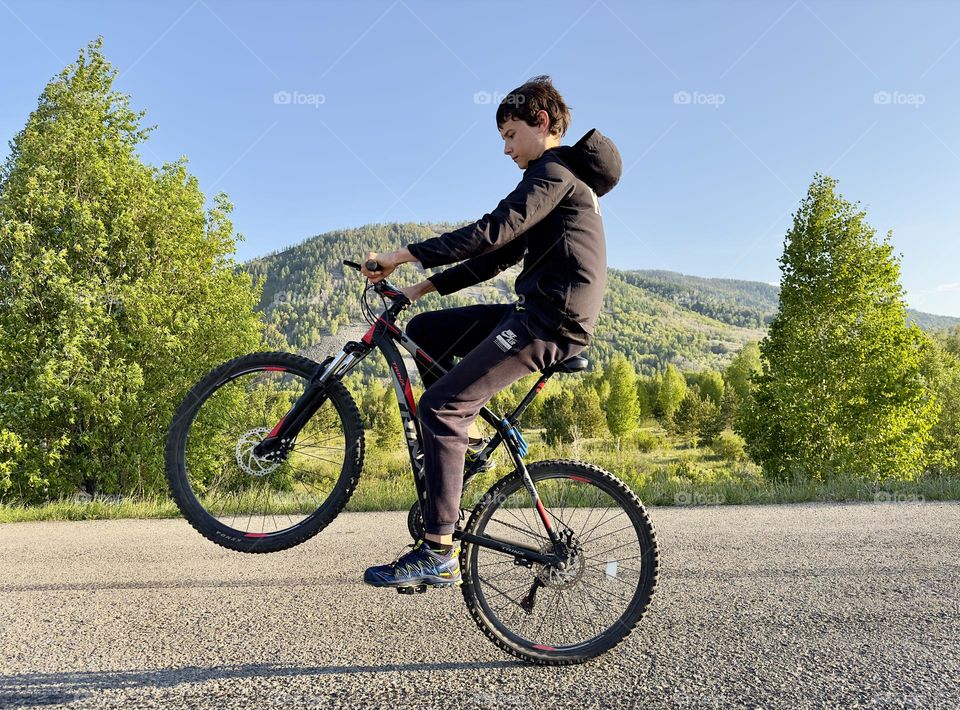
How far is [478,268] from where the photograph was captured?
12.6 feet

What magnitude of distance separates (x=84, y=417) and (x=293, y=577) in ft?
61.6

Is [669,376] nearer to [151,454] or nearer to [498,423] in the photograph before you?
[151,454]

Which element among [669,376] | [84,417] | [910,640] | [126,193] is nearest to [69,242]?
[126,193]

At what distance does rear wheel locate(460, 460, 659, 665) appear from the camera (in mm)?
3301

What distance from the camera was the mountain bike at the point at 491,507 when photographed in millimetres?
3295

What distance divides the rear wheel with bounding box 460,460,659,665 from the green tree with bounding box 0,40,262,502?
16.9 m

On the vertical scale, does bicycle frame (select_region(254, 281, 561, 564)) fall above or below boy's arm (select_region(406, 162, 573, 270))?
below

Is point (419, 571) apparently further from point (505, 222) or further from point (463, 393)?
point (505, 222)

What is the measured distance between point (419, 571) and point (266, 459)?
1.10 metres

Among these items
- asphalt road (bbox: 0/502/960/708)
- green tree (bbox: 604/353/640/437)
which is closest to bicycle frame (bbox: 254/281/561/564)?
asphalt road (bbox: 0/502/960/708)

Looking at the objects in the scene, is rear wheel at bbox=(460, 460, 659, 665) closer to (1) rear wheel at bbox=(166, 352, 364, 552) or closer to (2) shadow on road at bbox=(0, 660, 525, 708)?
(2) shadow on road at bbox=(0, 660, 525, 708)

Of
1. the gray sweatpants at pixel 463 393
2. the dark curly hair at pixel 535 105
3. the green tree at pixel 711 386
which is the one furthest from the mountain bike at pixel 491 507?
the green tree at pixel 711 386

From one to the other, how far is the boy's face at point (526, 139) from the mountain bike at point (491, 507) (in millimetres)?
1046

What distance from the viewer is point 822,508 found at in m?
7.52
